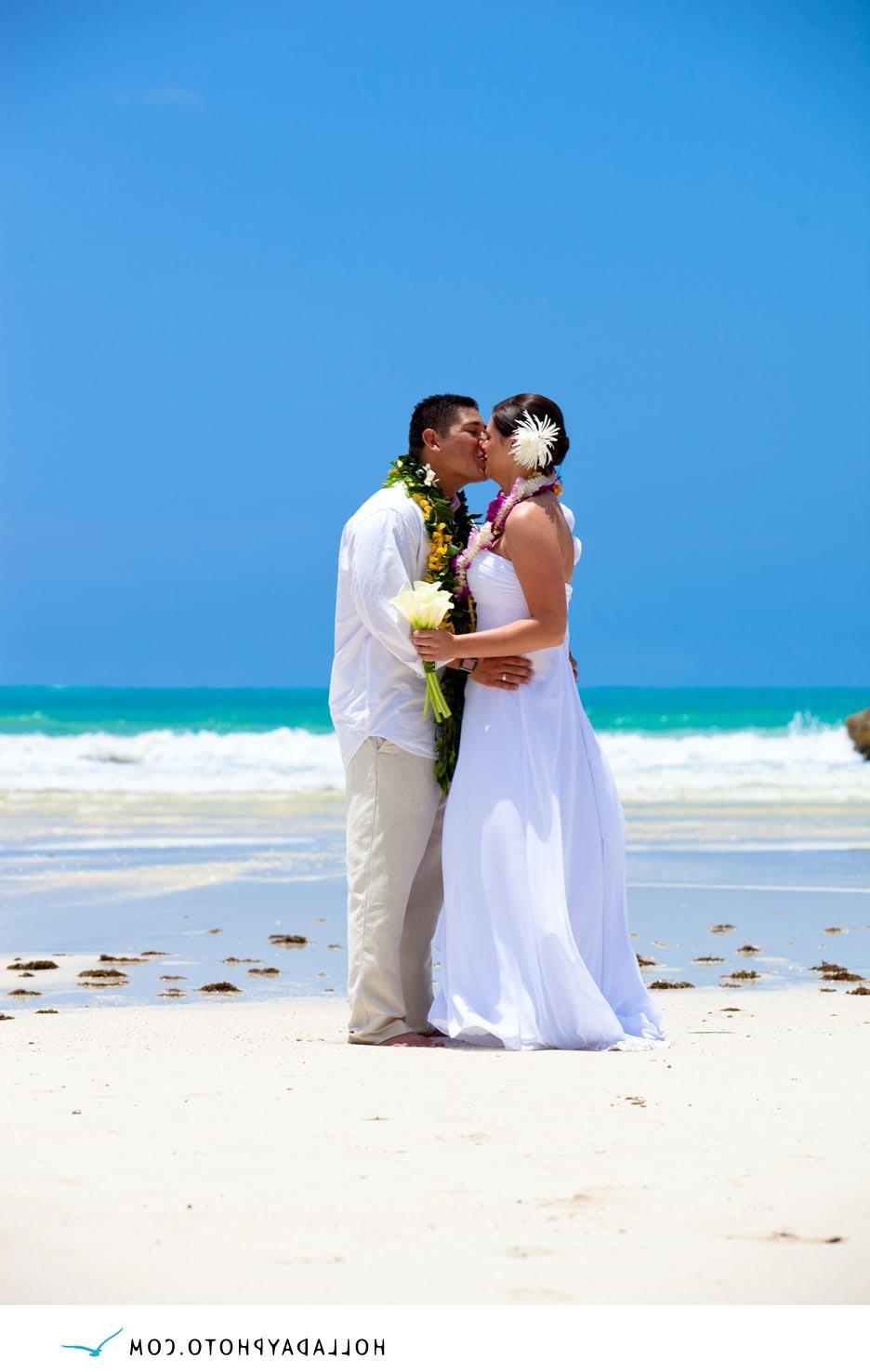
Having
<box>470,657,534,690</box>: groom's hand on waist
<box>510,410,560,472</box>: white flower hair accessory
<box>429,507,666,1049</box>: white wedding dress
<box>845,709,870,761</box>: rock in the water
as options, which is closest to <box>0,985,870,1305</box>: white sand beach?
<box>429,507,666,1049</box>: white wedding dress

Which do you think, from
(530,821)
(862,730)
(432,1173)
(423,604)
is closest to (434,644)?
(423,604)

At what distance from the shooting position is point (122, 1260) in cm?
283

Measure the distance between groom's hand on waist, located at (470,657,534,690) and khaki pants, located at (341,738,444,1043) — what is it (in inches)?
14.6

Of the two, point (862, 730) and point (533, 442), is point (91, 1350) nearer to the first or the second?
point (533, 442)

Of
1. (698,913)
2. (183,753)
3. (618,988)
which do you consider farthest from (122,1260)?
(183,753)

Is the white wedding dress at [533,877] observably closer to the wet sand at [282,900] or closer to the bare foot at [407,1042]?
the bare foot at [407,1042]

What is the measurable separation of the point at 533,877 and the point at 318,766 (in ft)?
74.2

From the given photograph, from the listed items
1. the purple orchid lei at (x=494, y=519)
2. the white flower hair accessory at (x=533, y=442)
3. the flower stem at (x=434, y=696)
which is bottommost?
the flower stem at (x=434, y=696)

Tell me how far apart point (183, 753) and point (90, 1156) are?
27269 millimetres

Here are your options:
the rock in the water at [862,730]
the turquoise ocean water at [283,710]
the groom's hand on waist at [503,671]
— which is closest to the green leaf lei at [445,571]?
the groom's hand on waist at [503,671]

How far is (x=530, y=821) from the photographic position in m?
5.08

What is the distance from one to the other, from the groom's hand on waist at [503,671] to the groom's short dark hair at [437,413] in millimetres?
831

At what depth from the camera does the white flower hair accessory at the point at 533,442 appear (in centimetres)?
503

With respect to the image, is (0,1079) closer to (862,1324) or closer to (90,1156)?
(90,1156)
